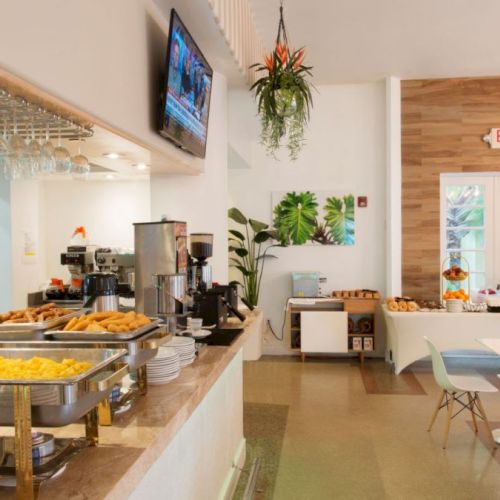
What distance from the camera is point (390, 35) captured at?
18.6 feet

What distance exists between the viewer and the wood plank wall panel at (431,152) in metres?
7.03

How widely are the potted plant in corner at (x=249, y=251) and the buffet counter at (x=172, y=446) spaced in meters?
3.47

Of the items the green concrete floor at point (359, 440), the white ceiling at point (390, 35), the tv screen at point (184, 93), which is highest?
the white ceiling at point (390, 35)

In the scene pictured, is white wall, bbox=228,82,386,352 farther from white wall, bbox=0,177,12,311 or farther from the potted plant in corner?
white wall, bbox=0,177,12,311

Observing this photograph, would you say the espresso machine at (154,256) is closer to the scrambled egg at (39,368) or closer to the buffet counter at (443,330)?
the scrambled egg at (39,368)

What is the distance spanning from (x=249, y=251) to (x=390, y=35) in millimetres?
3267

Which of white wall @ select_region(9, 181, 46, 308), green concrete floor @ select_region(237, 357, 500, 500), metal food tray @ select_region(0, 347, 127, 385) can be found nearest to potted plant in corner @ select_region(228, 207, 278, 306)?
green concrete floor @ select_region(237, 357, 500, 500)

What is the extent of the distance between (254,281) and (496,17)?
411cm

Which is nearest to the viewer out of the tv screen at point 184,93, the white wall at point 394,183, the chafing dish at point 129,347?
the chafing dish at point 129,347

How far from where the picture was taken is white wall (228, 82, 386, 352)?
7254 mm

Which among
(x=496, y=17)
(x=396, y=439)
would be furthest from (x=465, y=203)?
(x=396, y=439)

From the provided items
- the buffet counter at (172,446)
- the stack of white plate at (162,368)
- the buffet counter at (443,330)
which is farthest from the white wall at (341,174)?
the stack of white plate at (162,368)

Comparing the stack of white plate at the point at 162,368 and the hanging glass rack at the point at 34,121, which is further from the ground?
the hanging glass rack at the point at 34,121

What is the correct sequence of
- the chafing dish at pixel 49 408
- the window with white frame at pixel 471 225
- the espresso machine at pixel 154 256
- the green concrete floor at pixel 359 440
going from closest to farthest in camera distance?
the chafing dish at pixel 49 408, the espresso machine at pixel 154 256, the green concrete floor at pixel 359 440, the window with white frame at pixel 471 225
